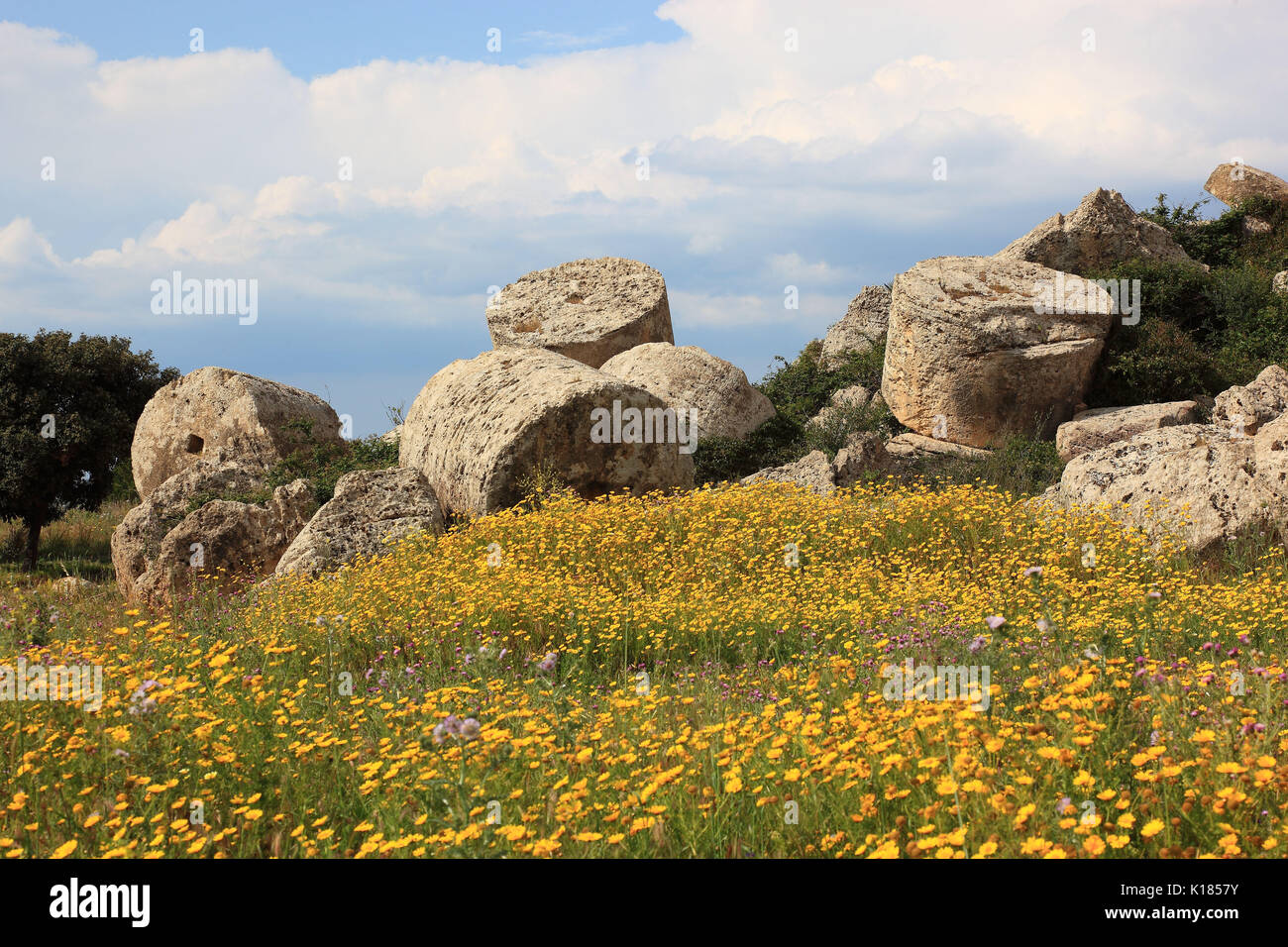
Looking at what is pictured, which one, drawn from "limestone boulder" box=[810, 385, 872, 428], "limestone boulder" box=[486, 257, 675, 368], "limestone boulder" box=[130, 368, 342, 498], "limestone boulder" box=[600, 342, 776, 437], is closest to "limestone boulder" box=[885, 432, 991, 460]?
"limestone boulder" box=[810, 385, 872, 428]

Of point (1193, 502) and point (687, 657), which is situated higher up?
point (1193, 502)

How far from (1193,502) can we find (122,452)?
2195 centimetres

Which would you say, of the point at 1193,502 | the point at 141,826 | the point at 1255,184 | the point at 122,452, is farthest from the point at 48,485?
the point at 1255,184

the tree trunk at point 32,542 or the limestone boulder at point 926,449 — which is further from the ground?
the limestone boulder at point 926,449

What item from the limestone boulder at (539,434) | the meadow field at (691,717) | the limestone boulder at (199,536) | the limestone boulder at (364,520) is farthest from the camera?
the limestone boulder at (199,536)

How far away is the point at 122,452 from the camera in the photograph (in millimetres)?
22766

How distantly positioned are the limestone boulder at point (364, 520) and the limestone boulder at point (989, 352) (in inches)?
357

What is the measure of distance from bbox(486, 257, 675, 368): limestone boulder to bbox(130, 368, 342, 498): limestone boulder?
421 cm

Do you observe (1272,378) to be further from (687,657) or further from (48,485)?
(48,485)

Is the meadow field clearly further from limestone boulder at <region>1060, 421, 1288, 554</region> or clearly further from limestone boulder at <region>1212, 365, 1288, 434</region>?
limestone boulder at <region>1212, 365, 1288, 434</region>

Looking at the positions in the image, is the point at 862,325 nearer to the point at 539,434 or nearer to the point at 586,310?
the point at 586,310

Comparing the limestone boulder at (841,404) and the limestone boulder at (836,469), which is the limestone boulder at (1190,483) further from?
the limestone boulder at (841,404)

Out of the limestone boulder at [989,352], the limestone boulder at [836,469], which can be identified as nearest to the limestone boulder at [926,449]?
the limestone boulder at [989,352]

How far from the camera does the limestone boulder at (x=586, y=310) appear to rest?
19.7 m
